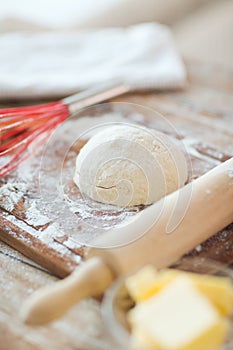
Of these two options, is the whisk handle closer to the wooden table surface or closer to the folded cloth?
the folded cloth

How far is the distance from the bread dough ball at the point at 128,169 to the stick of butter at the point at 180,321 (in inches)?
12.4

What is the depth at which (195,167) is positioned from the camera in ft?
3.36

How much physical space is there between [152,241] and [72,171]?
31 centimetres

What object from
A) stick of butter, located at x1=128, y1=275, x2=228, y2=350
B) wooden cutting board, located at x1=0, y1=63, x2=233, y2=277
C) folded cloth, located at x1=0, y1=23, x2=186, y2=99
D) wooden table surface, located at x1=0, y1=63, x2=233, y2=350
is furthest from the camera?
folded cloth, located at x1=0, y1=23, x2=186, y2=99

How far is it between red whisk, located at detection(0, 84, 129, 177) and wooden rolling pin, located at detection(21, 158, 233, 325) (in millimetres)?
344

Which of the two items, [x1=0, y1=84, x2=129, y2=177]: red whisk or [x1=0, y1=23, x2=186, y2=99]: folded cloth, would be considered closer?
[x1=0, y1=84, x2=129, y2=177]: red whisk

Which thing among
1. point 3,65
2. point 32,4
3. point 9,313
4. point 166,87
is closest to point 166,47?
point 166,87

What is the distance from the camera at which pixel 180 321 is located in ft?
1.86

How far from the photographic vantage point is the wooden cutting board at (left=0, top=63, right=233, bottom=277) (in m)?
0.83

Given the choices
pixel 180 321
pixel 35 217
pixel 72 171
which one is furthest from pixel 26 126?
pixel 180 321

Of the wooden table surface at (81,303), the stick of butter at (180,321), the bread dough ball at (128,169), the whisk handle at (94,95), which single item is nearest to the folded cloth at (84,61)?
the whisk handle at (94,95)

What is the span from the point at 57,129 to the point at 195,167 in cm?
28

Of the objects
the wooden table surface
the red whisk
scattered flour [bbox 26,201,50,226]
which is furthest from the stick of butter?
the red whisk

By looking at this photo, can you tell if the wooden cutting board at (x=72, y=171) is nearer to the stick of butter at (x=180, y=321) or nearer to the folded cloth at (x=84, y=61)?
the folded cloth at (x=84, y=61)
